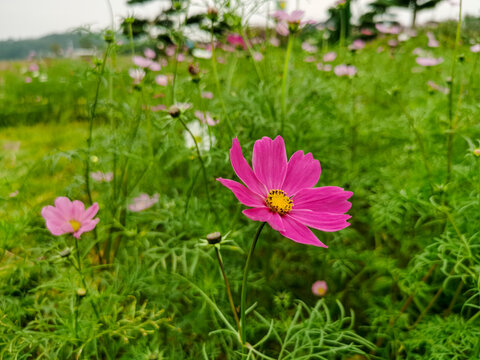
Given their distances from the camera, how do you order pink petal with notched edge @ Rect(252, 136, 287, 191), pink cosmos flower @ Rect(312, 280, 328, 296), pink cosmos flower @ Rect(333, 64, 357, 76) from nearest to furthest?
pink petal with notched edge @ Rect(252, 136, 287, 191), pink cosmos flower @ Rect(312, 280, 328, 296), pink cosmos flower @ Rect(333, 64, 357, 76)

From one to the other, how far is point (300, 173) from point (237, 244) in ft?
1.44

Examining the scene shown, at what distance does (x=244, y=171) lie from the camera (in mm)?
490

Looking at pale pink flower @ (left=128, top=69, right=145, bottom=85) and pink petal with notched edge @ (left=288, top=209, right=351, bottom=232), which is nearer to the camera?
pink petal with notched edge @ (left=288, top=209, right=351, bottom=232)

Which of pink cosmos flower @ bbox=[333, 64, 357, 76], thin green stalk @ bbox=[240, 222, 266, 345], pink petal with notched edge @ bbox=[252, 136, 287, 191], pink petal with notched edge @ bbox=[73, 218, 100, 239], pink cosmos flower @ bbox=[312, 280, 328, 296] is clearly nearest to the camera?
thin green stalk @ bbox=[240, 222, 266, 345]

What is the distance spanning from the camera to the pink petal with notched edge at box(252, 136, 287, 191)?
515 millimetres

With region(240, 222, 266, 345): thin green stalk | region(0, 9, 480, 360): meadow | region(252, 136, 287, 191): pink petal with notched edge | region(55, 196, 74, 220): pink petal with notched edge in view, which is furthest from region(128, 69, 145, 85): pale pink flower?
region(240, 222, 266, 345): thin green stalk

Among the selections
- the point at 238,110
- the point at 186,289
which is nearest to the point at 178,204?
the point at 186,289

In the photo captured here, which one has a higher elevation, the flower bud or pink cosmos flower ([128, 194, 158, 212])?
the flower bud

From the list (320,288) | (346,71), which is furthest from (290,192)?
(346,71)

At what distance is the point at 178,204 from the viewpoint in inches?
39.9

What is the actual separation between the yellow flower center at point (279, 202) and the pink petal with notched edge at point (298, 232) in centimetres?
1

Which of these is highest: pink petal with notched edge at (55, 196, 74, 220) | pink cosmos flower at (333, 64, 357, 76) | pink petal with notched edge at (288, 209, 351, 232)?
pink cosmos flower at (333, 64, 357, 76)

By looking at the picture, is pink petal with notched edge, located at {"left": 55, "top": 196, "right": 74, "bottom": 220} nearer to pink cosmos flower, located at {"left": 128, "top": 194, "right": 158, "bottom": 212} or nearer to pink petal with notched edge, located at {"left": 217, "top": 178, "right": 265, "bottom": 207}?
pink cosmos flower, located at {"left": 128, "top": 194, "right": 158, "bottom": 212}

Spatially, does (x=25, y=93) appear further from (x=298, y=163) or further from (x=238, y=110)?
(x=298, y=163)
